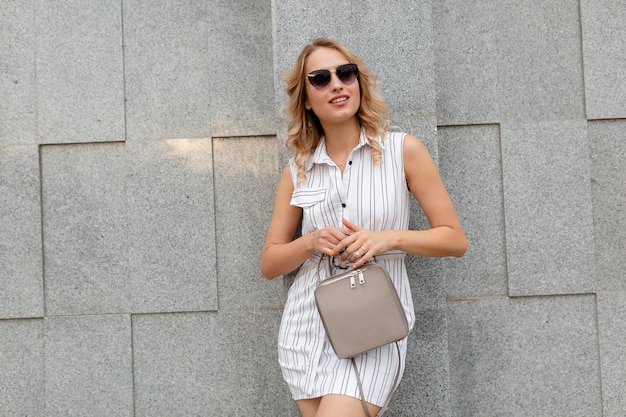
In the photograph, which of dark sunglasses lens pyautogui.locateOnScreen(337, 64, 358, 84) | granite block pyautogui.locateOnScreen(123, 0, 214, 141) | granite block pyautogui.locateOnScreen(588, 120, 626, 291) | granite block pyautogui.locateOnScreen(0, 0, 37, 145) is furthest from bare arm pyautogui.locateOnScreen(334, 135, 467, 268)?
granite block pyautogui.locateOnScreen(0, 0, 37, 145)

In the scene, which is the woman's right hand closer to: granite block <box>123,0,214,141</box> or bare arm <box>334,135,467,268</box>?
bare arm <box>334,135,467,268</box>

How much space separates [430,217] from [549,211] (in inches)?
65.5

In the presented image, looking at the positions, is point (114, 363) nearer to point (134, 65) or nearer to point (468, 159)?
point (134, 65)

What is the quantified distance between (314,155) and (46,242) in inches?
92.0

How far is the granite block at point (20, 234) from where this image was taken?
478 centimetres

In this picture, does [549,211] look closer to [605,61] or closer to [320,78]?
[605,61]

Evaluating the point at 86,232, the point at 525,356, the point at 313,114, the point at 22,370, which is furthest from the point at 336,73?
the point at 22,370

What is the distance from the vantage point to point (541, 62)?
186 inches

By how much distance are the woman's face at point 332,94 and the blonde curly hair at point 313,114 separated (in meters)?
0.04

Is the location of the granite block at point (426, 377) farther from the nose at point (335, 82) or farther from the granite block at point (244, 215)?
the nose at point (335, 82)

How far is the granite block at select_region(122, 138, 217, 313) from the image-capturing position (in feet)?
15.5

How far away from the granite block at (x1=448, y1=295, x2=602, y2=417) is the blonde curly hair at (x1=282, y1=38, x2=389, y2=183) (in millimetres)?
1716

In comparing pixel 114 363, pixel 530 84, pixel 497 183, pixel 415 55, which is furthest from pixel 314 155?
pixel 114 363

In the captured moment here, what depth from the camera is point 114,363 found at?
473 centimetres
